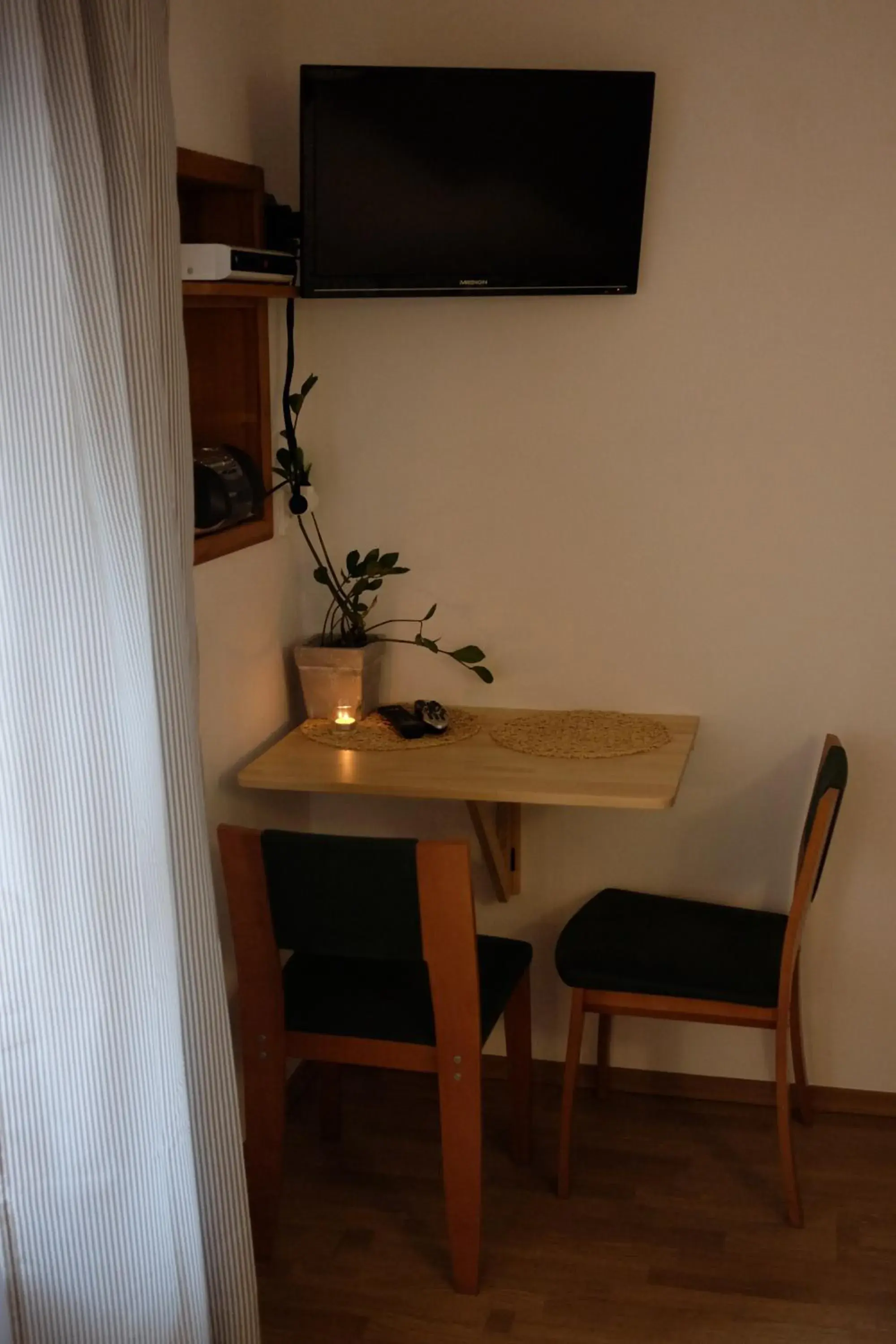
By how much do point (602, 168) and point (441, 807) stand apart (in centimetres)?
135

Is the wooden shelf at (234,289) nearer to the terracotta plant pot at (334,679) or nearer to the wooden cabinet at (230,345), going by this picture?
the wooden cabinet at (230,345)

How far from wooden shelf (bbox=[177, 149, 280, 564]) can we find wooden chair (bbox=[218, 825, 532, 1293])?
599mm

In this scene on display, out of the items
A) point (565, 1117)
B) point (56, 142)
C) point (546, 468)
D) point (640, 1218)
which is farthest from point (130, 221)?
point (640, 1218)

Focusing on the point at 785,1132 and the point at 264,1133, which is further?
the point at 785,1132

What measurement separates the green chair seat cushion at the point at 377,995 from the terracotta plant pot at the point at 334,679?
535mm

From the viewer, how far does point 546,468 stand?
2.82 metres

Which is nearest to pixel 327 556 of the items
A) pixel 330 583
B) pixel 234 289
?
pixel 330 583

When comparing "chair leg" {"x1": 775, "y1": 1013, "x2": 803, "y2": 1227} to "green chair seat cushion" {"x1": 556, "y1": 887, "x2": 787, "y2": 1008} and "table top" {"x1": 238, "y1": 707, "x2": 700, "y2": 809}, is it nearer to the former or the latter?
"green chair seat cushion" {"x1": 556, "y1": 887, "x2": 787, "y2": 1008}

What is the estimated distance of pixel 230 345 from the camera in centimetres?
261

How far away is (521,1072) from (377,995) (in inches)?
18.4

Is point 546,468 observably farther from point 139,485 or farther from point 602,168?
point 139,485

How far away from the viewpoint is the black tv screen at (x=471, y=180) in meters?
2.47

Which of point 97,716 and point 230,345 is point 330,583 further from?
point 97,716

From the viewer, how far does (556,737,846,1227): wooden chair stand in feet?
8.12
